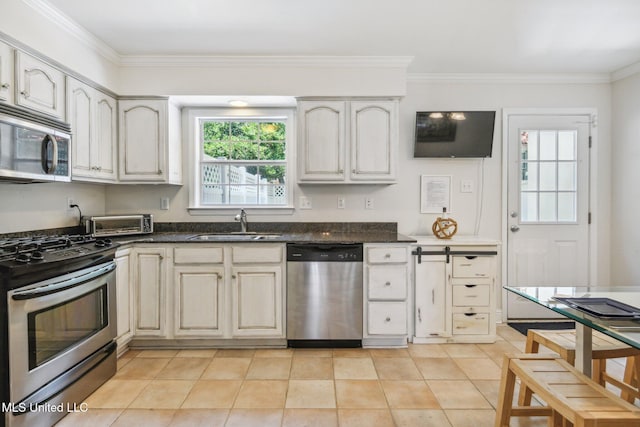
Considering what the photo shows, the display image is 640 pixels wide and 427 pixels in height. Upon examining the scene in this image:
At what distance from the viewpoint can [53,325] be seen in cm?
193

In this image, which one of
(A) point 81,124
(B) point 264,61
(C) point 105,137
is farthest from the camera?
(B) point 264,61

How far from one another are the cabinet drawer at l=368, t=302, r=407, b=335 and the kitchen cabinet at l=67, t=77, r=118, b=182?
246 cm

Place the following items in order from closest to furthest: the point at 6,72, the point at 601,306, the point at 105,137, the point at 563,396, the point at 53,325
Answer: the point at 563,396 < the point at 601,306 < the point at 53,325 < the point at 6,72 < the point at 105,137

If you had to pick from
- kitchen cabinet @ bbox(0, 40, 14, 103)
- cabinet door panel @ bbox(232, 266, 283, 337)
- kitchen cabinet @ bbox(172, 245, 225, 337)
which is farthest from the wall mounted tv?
kitchen cabinet @ bbox(0, 40, 14, 103)

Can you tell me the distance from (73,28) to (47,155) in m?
1.07

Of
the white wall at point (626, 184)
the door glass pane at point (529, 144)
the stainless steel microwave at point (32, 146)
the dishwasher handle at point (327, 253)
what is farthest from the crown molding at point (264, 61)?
the white wall at point (626, 184)

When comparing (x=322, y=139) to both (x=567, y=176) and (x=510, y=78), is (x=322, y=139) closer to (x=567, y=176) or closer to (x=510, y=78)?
(x=510, y=78)

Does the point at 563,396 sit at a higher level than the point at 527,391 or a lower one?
higher

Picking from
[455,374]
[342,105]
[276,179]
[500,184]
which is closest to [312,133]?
[342,105]

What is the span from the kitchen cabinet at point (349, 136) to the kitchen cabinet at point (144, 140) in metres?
1.21

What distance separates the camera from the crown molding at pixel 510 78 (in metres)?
3.58

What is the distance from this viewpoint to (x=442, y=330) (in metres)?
3.04

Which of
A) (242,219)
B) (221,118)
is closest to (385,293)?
(242,219)

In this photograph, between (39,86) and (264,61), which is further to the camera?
(264,61)
